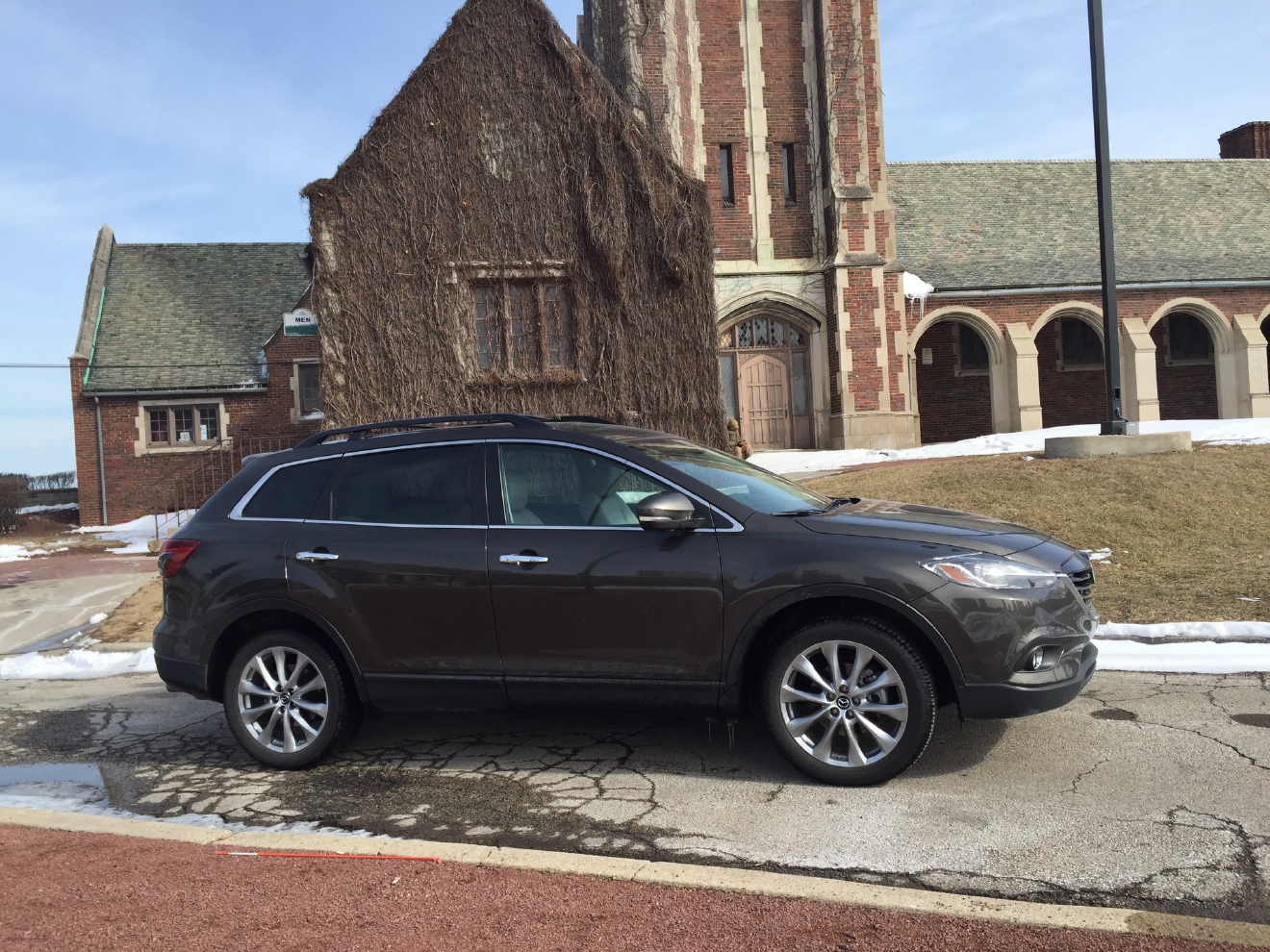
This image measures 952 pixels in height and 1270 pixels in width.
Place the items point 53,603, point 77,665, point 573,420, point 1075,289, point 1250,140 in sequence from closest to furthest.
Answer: point 573,420 < point 77,665 < point 53,603 < point 1075,289 < point 1250,140

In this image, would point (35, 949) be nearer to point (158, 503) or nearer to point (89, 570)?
point (89, 570)

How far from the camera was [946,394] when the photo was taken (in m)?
30.5

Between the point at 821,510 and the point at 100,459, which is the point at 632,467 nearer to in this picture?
the point at 821,510

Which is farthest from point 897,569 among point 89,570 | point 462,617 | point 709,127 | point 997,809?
point 709,127

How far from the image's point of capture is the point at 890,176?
31719mm

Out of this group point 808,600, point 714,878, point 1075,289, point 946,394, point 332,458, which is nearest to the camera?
point 714,878

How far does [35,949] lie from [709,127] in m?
21.5

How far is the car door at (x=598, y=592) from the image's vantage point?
4.60 metres

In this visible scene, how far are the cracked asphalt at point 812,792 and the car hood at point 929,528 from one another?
0.99 m

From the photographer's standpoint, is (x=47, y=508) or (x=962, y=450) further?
(x=47, y=508)

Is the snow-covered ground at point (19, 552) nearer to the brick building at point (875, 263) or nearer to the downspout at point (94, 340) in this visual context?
the downspout at point (94, 340)

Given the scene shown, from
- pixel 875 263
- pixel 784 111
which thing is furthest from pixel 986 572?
pixel 784 111

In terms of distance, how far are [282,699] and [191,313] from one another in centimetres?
2588

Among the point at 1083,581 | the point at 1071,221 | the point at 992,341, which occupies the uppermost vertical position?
the point at 1071,221
